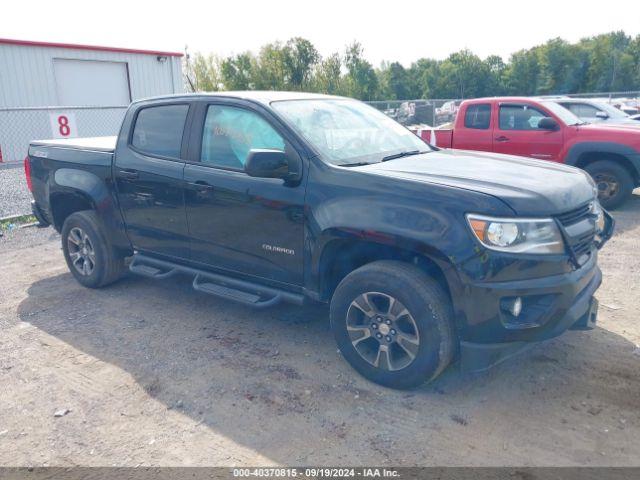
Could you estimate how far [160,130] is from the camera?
4734 millimetres

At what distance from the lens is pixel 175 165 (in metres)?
4.49

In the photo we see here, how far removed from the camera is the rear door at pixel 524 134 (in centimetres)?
897

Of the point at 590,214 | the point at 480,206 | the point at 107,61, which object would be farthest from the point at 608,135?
the point at 107,61

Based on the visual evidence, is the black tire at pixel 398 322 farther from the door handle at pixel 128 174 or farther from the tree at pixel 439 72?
the tree at pixel 439 72

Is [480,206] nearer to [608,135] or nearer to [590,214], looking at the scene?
[590,214]

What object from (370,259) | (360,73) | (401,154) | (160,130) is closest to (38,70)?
(160,130)

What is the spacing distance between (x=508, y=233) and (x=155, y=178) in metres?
2.92

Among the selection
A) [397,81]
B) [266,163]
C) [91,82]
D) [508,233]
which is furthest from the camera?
[397,81]

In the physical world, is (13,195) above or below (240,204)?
below

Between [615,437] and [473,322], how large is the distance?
97 centimetres

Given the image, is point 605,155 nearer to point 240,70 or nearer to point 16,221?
point 16,221

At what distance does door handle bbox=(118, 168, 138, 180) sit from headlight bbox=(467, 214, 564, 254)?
9.88ft

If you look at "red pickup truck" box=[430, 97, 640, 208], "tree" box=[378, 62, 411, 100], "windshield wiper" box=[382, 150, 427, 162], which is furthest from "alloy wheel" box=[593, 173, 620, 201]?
"tree" box=[378, 62, 411, 100]

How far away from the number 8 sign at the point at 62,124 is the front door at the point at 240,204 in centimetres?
796
